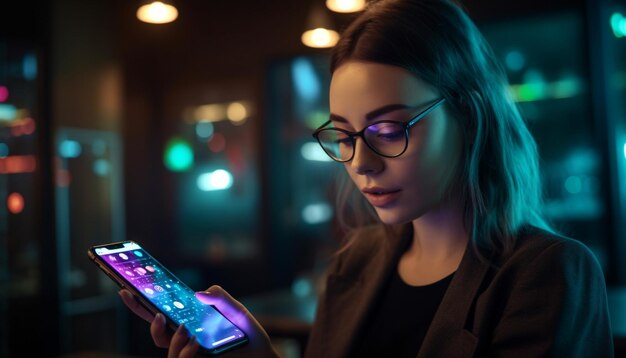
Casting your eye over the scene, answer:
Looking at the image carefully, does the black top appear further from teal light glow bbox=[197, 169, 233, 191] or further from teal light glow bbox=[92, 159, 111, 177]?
teal light glow bbox=[92, 159, 111, 177]

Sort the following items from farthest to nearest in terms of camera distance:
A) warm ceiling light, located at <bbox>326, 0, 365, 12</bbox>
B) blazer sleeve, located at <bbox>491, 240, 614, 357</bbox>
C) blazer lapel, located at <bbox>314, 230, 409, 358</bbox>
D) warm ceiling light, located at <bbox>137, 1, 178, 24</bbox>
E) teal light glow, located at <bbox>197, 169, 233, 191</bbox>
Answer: teal light glow, located at <bbox>197, 169, 233, 191</bbox>
warm ceiling light, located at <bbox>326, 0, 365, 12</bbox>
warm ceiling light, located at <bbox>137, 1, 178, 24</bbox>
blazer lapel, located at <bbox>314, 230, 409, 358</bbox>
blazer sleeve, located at <bbox>491, 240, 614, 357</bbox>

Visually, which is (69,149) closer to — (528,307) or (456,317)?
(456,317)

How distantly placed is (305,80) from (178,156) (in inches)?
51.4

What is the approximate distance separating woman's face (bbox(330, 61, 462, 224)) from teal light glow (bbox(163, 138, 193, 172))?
4146mm

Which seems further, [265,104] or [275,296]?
[265,104]

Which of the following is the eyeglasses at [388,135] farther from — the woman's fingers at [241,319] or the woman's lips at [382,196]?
the woman's fingers at [241,319]

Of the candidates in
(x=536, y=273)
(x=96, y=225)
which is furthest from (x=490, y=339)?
(x=96, y=225)

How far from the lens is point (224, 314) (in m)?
1.07

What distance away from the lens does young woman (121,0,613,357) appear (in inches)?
37.7

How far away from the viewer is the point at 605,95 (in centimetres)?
340

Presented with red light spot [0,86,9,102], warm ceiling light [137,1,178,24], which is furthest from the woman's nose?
red light spot [0,86,9,102]

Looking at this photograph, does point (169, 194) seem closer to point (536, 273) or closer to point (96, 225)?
point (96, 225)

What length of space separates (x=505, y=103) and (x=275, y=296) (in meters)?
2.27

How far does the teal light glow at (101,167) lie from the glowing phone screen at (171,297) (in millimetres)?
4886
